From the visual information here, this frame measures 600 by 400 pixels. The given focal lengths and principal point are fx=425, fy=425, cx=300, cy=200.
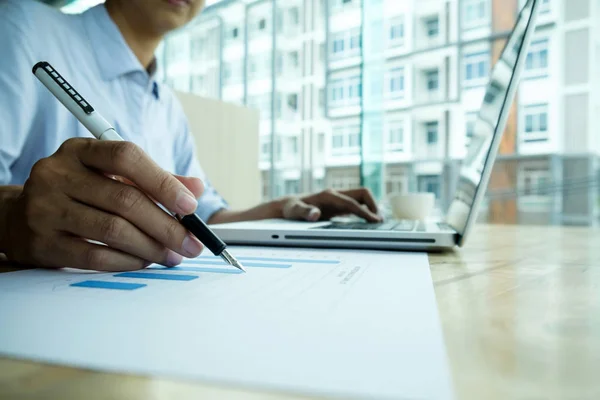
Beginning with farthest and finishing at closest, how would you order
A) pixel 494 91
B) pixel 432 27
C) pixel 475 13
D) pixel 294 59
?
1. pixel 294 59
2. pixel 432 27
3. pixel 475 13
4. pixel 494 91

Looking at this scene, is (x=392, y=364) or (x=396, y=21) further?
(x=396, y=21)

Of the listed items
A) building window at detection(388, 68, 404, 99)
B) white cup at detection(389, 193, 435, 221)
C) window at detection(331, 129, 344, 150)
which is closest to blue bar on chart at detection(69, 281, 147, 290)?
white cup at detection(389, 193, 435, 221)

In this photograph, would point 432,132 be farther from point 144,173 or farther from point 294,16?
point 144,173

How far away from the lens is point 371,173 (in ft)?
6.30

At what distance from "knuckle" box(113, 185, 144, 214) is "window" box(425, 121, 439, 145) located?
6.22 meters

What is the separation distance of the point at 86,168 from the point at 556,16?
6.48 m

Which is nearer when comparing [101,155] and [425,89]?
[101,155]

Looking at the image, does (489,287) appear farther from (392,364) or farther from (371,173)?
(371,173)

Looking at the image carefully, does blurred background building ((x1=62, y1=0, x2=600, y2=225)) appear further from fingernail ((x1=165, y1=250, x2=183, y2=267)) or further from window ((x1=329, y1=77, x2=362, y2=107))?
fingernail ((x1=165, y1=250, x2=183, y2=267))

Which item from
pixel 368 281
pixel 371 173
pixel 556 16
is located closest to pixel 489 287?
pixel 368 281

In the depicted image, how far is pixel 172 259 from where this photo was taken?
351 mm

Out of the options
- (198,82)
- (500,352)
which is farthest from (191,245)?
(198,82)

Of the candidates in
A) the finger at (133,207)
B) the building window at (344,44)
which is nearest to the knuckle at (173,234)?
the finger at (133,207)

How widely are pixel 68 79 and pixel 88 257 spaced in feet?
1.75
